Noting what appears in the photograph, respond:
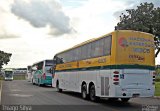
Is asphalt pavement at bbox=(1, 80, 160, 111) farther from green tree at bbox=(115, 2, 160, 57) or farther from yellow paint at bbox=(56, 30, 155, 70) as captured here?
green tree at bbox=(115, 2, 160, 57)

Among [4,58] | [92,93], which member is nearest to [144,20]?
[92,93]

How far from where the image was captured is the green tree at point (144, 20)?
139 feet

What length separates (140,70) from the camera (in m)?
17.6

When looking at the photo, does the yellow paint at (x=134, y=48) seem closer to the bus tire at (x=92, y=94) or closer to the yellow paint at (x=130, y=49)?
the yellow paint at (x=130, y=49)

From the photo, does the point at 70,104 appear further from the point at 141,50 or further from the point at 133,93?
the point at 141,50

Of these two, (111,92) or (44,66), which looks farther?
(44,66)

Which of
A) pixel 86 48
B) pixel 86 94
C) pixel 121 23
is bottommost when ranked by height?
pixel 86 94

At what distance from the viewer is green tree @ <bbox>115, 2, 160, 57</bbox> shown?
42.5m

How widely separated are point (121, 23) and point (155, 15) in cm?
460

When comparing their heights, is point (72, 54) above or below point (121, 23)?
below

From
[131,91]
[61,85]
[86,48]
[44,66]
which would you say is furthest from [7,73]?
[131,91]

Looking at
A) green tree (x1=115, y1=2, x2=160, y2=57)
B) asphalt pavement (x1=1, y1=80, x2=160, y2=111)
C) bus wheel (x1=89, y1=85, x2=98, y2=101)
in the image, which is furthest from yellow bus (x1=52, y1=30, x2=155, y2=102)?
green tree (x1=115, y1=2, x2=160, y2=57)

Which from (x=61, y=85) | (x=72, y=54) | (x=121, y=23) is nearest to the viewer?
(x=72, y=54)

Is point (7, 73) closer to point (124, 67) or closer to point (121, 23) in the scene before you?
point (121, 23)
